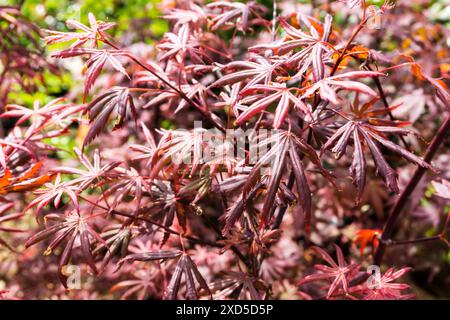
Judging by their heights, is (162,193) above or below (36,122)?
below

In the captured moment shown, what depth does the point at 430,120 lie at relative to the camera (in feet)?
8.70

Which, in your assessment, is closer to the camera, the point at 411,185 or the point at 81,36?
the point at 81,36

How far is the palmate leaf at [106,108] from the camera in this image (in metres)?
1.25

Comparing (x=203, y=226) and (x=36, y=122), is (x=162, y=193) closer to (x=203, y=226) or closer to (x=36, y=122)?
(x=36, y=122)

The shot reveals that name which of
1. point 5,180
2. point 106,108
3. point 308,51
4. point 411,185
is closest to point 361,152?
point 308,51

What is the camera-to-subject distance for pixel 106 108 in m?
1.28

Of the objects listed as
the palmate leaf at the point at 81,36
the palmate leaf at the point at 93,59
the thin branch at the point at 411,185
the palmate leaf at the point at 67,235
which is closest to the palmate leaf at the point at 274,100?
the palmate leaf at the point at 93,59

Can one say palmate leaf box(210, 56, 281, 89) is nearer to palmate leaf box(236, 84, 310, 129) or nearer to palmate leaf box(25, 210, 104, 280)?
palmate leaf box(236, 84, 310, 129)

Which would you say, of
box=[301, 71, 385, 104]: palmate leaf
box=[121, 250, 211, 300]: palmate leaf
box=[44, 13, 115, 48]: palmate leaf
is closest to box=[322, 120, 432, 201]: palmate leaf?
box=[301, 71, 385, 104]: palmate leaf

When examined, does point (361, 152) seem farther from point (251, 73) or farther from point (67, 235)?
point (67, 235)

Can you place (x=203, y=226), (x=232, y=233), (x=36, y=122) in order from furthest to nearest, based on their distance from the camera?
1. (x=203, y=226)
2. (x=36, y=122)
3. (x=232, y=233)
